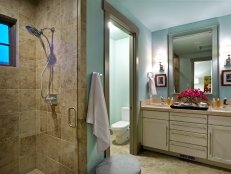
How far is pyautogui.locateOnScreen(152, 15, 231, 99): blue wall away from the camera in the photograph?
2.58 m

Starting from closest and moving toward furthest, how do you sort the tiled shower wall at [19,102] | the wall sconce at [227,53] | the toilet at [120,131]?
the tiled shower wall at [19,102]
the wall sconce at [227,53]
the toilet at [120,131]

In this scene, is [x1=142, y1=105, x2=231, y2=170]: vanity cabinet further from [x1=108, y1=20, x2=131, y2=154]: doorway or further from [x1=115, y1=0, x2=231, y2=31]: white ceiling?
[x1=115, y1=0, x2=231, y2=31]: white ceiling

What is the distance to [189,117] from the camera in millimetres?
2393

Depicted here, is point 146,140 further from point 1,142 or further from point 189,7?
point 189,7

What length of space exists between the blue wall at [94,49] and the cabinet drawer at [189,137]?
1.44m

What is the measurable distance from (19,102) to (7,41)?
80 centimetres

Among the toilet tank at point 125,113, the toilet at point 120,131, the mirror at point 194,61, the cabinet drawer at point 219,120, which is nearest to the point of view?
the cabinet drawer at point 219,120

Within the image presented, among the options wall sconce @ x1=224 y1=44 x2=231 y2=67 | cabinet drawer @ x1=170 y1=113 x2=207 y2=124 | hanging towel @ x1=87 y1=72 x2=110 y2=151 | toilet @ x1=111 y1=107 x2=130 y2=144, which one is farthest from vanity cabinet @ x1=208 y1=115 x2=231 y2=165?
hanging towel @ x1=87 y1=72 x2=110 y2=151

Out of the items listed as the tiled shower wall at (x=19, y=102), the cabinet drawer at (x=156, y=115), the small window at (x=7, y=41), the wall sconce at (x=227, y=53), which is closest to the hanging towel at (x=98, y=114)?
the tiled shower wall at (x=19, y=102)

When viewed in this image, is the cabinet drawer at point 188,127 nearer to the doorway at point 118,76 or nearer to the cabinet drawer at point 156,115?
the cabinet drawer at point 156,115

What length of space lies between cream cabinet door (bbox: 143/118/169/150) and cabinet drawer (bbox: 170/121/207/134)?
0.41ft

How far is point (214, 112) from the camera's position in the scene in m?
2.19

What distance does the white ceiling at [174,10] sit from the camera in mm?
2201

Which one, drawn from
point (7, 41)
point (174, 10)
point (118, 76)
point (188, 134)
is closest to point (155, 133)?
point (188, 134)
